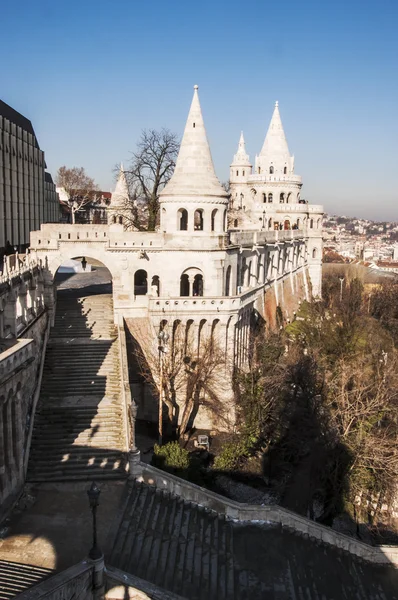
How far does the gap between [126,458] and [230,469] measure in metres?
5.94

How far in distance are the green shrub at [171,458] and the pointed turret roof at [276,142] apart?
130 feet

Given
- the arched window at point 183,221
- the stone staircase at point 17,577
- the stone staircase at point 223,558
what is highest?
the arched window at point 183,221

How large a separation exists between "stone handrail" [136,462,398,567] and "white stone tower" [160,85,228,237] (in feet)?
42.9

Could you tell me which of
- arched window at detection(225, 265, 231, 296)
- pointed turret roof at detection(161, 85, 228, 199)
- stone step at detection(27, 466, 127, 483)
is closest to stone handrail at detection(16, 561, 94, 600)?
stone step at detection(27, 466, 127, 483)

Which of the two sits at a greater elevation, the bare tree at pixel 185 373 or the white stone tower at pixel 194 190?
the white stone tower at pixel 194 190

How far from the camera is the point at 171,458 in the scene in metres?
19.5

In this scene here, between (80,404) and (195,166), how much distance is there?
43.5 ft

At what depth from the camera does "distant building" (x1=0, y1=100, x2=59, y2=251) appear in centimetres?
4262

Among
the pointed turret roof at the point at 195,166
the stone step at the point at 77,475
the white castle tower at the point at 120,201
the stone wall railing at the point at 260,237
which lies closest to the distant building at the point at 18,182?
the white castle tower at the point at 120,201

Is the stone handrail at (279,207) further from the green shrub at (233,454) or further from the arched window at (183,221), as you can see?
the green shrub at (233,454)

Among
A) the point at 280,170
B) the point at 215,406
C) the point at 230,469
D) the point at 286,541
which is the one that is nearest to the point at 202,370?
the point at 215,406

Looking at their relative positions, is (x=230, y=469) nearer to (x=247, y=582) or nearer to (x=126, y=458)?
(x=126, y=458)

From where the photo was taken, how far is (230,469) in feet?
72.4

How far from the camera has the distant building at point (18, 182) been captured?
1678 inches
